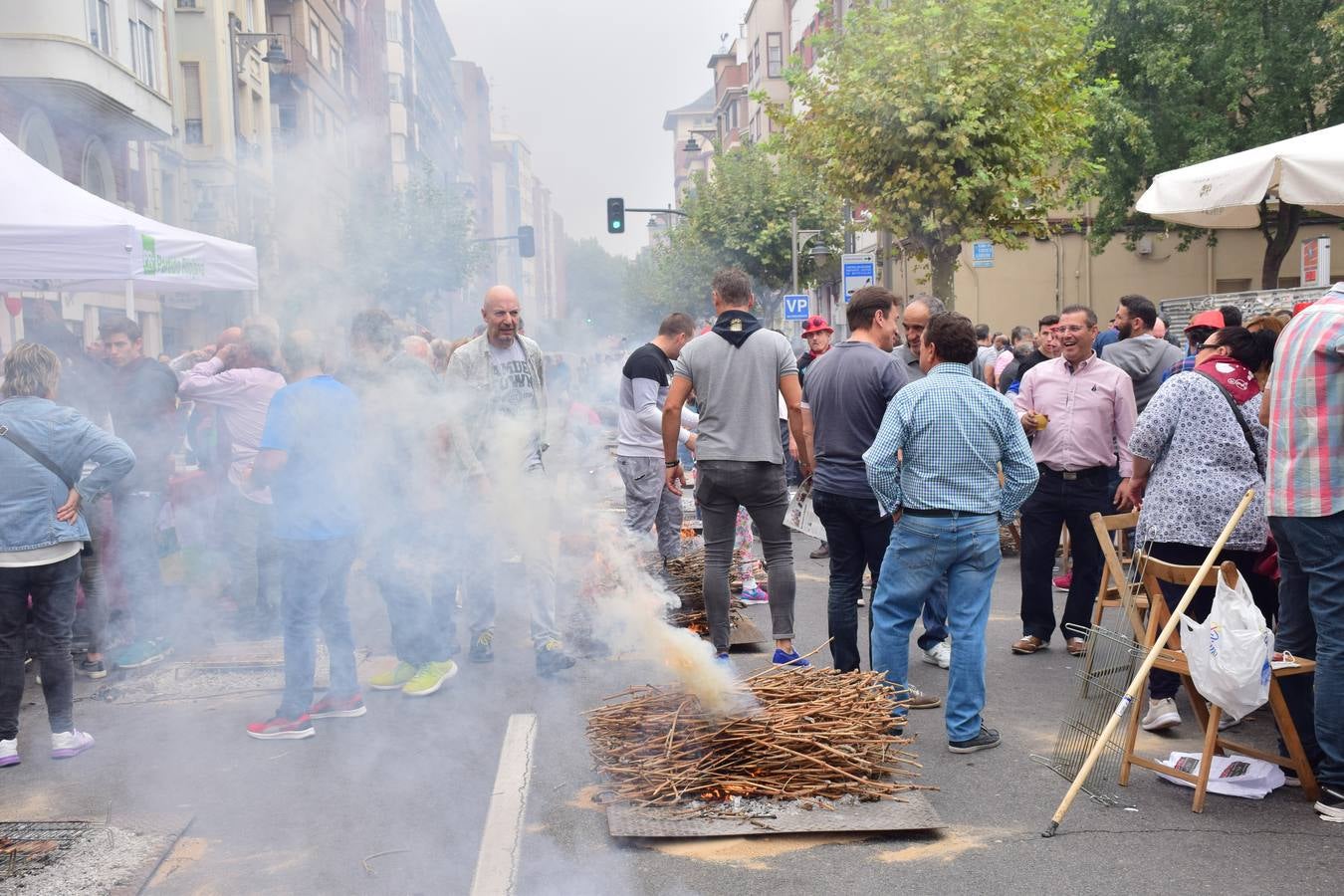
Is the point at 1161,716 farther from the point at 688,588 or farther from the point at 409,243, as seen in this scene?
the point at 409,243

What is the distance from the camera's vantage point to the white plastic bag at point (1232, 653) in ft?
13.3

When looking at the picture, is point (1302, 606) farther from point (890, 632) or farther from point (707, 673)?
point (707, 673)

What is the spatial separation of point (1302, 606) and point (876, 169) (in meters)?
11.8

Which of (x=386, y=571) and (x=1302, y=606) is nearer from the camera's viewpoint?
(x=1302, y=606)

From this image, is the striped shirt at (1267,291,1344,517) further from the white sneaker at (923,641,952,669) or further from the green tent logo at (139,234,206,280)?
the green tent logo at (139,234,206,280)

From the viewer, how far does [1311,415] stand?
4105 mm

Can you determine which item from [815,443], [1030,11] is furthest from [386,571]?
[1030,11]

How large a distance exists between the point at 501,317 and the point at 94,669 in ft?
9.75

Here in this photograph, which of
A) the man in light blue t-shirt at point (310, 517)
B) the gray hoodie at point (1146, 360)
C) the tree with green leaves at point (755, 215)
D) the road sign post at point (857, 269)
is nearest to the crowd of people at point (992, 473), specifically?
the gray hoodie at point (1146, 360)

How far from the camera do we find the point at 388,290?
17.9 metres

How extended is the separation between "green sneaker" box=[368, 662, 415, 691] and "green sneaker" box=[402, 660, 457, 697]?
0.05 metres

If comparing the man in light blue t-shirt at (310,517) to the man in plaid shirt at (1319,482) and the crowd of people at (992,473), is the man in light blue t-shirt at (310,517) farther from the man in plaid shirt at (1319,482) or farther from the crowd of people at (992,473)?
the man in plaid shirt at (1319,482)

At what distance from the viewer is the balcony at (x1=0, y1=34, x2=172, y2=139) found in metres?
14.3

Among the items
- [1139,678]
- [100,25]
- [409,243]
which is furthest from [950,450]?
[100,25]
